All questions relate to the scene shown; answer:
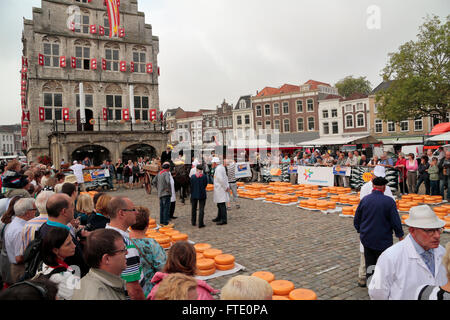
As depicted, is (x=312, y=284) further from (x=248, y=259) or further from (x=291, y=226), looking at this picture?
(x=291, y=226)

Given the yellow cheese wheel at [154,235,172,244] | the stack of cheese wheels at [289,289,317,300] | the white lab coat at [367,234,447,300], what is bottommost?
the stack of cheese wheels at [289,289,317,300]

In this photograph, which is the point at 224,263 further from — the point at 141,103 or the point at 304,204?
Result: the point at 141,103

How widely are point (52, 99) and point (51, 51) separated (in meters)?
4.31

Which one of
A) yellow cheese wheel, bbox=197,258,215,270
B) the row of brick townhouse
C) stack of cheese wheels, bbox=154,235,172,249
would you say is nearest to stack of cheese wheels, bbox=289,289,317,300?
yellow cheese wheel, bbox=197,258,215,270

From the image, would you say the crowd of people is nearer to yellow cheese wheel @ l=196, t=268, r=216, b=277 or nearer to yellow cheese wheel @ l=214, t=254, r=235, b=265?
yellow cheese wheel @ l=196, t=268, r=216, b=277

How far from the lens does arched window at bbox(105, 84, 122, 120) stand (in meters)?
29.1

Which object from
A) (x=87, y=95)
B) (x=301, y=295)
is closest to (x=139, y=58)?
(x=87, y=95)

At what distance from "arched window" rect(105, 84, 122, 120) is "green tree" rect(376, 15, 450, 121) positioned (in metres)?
25.7

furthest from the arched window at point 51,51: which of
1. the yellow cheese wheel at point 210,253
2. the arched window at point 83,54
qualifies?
the yellow cheese wheel at point 210,253

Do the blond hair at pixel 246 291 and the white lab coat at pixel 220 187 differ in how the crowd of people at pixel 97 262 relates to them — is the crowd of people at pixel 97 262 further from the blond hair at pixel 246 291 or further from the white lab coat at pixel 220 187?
the white lab coat at pixel 220 187

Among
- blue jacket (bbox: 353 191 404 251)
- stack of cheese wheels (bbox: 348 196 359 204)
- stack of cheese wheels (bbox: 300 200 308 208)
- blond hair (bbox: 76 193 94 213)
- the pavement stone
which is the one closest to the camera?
blue jacket (bbox: 353 191 404 251)

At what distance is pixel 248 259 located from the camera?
6293 millimetres

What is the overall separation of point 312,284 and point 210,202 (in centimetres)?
928
